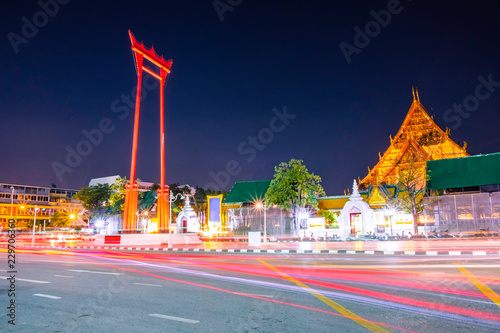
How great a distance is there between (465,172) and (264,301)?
37556 mm

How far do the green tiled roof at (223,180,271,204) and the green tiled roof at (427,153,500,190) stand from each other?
1979 centimetres

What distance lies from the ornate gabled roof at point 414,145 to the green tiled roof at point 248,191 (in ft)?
52.6

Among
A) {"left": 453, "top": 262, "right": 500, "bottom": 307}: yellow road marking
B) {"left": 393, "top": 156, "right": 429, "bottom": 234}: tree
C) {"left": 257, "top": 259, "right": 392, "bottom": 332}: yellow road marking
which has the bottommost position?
{"left": 453, "top": 262, "right": 500, "bottom": 307}: yellow road marking

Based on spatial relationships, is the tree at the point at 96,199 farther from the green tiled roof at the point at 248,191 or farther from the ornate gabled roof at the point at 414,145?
the ornate gabled roof at the point at 414,145

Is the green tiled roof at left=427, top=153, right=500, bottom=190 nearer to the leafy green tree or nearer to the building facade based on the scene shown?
the leafy green tree

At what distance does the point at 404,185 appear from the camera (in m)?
36.1

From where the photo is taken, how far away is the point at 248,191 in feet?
159

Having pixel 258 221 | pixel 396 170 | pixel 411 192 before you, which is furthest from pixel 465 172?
pixel 258 221

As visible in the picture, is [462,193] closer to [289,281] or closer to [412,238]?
[412,238]

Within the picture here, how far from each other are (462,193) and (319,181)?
47.2 ft

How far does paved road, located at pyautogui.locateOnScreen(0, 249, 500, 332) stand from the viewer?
538 centimetres

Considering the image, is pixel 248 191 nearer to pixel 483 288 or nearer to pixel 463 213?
pixel 463 213

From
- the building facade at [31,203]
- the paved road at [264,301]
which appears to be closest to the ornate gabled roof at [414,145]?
the paved road at [264,301]

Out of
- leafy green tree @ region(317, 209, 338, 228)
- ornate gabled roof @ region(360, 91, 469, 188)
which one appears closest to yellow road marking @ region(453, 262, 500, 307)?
leafy green tree @ region(317, 209, 338, 228)
